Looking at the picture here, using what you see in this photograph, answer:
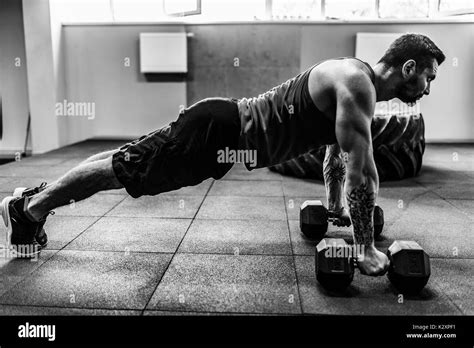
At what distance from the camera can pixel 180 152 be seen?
150 centimetres

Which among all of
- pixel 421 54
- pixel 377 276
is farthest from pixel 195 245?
pixel 421 54

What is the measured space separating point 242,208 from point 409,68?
1383mm

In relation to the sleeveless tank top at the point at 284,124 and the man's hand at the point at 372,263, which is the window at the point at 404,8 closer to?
the sleeveless tank top at the point at 284,124

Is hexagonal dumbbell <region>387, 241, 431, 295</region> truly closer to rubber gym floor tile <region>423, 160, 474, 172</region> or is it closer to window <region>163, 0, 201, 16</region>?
rubber gym floor tile <region>423, 160, 474, 172</region>

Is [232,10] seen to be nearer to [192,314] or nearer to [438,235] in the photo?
[438,235]

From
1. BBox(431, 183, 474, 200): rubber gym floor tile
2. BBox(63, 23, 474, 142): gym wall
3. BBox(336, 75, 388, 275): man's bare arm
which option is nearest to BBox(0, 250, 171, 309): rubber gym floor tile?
BBox(336, 75, 388, 275): man's bare arm

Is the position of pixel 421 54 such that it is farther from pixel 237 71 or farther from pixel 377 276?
pixel 237 71

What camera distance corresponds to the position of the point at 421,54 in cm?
145

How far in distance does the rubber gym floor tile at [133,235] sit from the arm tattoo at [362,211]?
2.61 ft

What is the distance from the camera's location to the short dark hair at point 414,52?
144 cm

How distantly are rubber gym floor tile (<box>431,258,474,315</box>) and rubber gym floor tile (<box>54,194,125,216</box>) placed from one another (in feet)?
5.74

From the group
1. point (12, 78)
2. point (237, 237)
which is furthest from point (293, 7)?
point (237, 237)

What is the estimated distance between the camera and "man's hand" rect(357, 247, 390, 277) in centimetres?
146
